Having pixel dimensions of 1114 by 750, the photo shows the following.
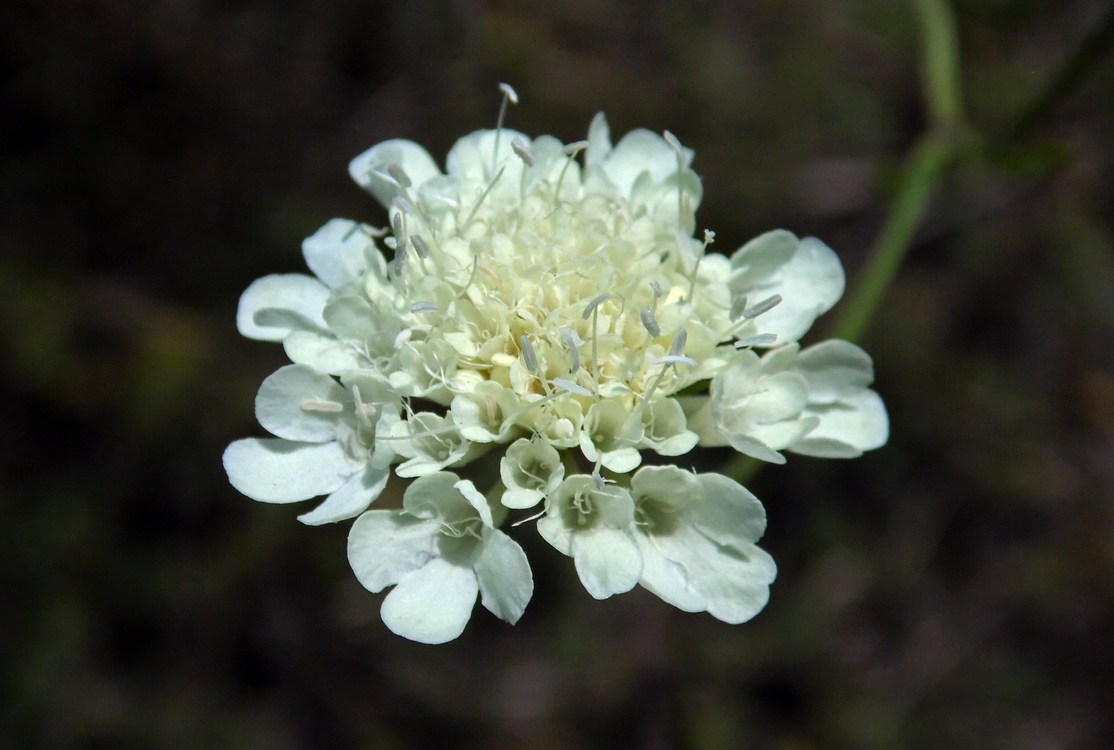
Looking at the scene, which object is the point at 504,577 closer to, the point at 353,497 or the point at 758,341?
the point at 353,497

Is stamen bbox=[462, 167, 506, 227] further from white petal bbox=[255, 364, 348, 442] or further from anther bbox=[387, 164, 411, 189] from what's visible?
white petal bbox=[255, 364, 348, 442]

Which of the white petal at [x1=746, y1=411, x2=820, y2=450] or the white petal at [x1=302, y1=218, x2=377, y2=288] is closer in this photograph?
the white petal at [x1=746, y1=411, x2=820, y2=450]

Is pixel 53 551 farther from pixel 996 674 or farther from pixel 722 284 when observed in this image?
pixel 996 674

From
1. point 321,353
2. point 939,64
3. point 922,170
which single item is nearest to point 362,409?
point 321,353

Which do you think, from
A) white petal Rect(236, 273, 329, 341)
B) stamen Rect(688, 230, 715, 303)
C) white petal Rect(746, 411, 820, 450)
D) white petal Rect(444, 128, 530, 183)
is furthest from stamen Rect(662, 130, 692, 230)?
white petal Rect(236, 273, 329, 341)

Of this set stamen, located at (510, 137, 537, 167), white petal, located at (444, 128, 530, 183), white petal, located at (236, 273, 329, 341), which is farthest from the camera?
white petal, located at (444, 128, 530, 183)

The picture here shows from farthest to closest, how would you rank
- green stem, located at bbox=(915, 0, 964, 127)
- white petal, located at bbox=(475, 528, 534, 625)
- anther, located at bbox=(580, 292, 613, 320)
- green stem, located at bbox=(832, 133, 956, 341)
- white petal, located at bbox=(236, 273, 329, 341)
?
green stem, located at bbox=(915, 0, 964, 127), green stem, located at bbox=(832, 133, 956, 341), white petal, located at bbox=(236, 273, 329, 341), anther, located at bbox=(580, 292, 613, 320), white petal, located at bbox=(475, 528, 534, 625)

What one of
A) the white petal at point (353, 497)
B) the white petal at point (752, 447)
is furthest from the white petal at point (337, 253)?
the white petal at point (752, 447)

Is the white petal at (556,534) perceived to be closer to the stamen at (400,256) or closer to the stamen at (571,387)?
the stamen at (571,387)
